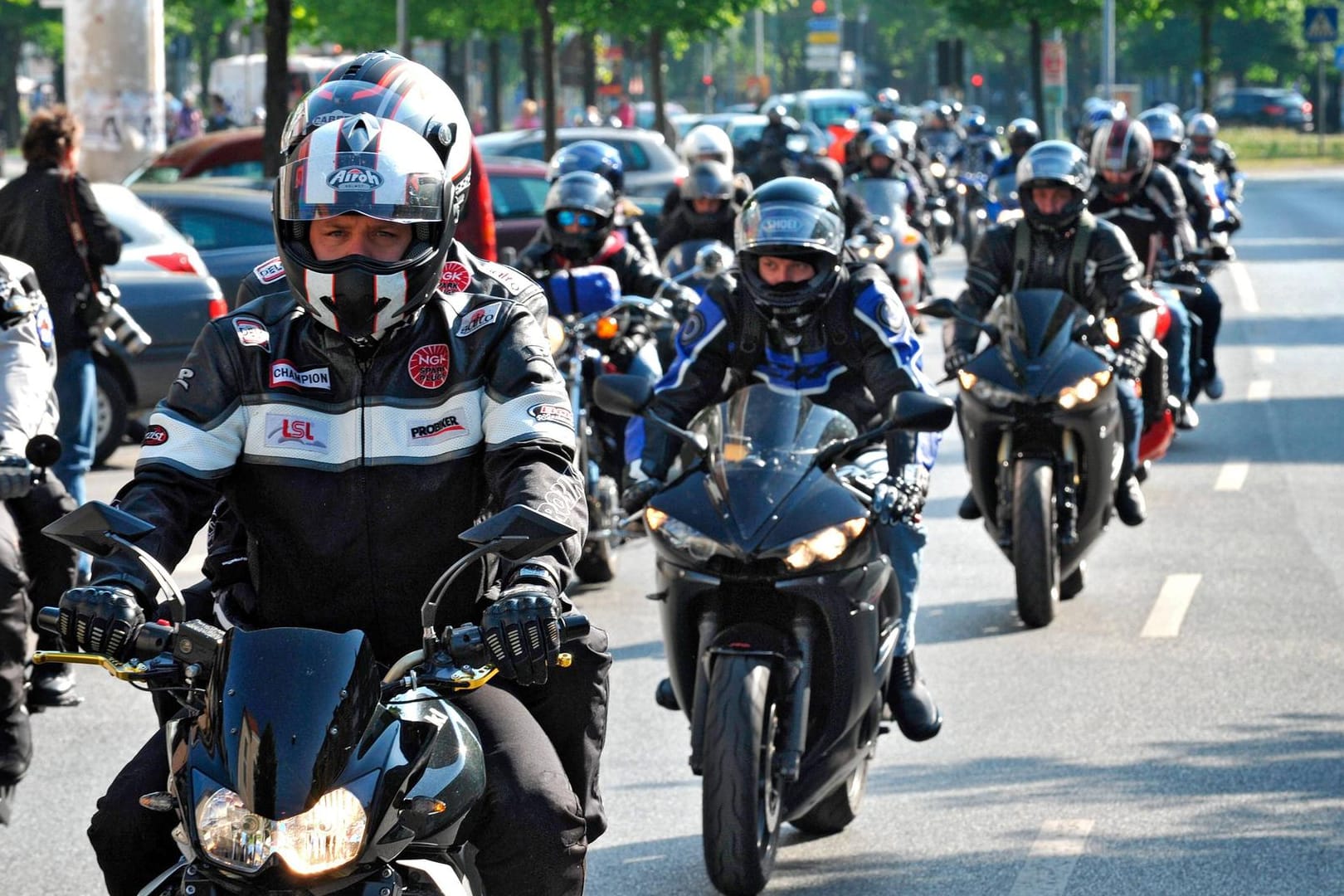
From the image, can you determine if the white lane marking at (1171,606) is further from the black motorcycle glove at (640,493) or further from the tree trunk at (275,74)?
the tree trunk at (275,74)

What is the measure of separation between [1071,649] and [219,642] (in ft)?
18.5

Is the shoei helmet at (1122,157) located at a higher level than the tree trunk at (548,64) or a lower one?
lower

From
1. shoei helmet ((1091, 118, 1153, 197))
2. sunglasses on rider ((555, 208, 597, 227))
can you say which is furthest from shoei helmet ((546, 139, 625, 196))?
shoei helmet ((1091, 118, 1153, 197))

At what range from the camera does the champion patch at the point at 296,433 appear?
3.89 metres

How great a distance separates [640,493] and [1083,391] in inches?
144

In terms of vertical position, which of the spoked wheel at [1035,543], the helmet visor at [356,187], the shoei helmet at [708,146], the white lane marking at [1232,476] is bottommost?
the white lane marking at [1232,476]

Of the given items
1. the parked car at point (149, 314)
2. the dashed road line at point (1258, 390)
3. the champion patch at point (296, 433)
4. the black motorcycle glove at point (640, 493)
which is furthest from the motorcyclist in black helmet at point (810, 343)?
the dashed road line at point (1258, 390)

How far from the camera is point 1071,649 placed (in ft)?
28.1

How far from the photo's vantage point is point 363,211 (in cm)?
378

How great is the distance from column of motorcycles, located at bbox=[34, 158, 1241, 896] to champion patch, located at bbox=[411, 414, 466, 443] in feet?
1.28

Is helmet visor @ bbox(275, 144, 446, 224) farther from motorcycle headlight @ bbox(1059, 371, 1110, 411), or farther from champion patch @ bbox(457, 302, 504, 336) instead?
motorcycle headlight @ bbox(1059, 371, 1110, 411)

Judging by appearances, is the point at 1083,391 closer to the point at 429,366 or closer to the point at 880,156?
the point at 429,366

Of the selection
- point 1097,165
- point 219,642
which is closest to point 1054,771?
point 219,642

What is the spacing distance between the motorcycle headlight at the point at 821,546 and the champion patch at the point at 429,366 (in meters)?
1.78
